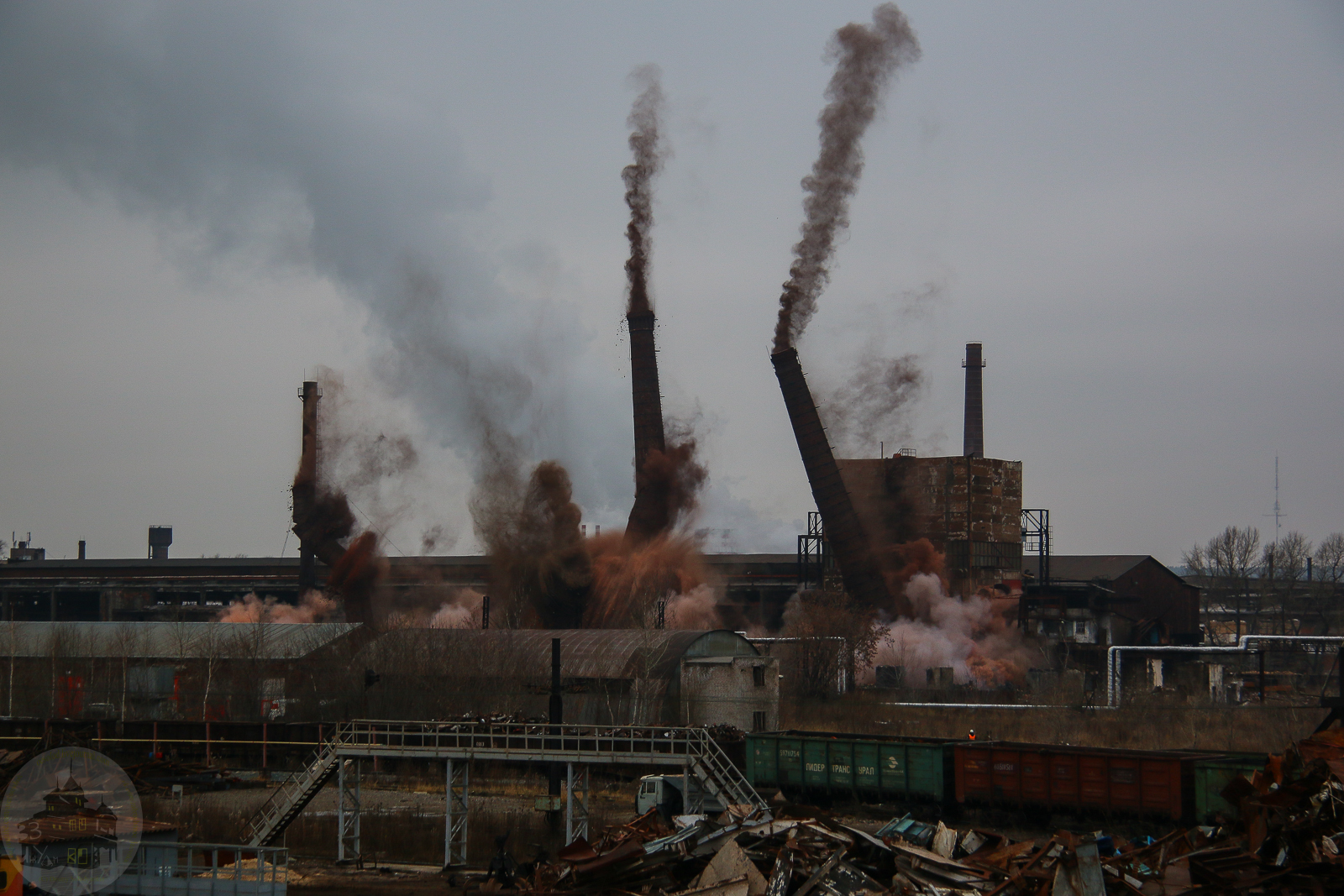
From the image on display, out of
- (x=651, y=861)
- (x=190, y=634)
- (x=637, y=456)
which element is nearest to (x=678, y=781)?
(x=651, y=861)

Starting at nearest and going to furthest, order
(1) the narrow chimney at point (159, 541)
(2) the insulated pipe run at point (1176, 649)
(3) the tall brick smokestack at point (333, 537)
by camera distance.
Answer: (2) the insulated pipe run at point (1176, 649)
(3) the tall brick smokestack at point (333, 537)
(1) the narrow chimney at point (159, 541)

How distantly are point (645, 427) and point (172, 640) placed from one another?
2518cm

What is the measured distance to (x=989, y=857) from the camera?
2077cm

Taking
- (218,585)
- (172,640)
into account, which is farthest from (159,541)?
(172,640)

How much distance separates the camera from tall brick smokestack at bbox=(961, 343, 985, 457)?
86875 millimetres

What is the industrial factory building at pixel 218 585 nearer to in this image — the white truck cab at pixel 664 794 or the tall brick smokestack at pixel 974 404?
the tall brick smokestack at pixel 974 404

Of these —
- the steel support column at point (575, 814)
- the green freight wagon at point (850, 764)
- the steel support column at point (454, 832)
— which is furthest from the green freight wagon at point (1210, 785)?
the steel support column at point (454, 832)

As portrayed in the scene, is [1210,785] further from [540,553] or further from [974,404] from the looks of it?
[974,404]

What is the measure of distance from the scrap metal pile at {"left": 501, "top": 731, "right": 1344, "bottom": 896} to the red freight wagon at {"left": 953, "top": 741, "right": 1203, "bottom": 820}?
5552 mm

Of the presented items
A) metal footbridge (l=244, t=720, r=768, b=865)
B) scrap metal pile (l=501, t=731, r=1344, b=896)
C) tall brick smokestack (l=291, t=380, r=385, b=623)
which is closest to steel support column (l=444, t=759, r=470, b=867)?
metal footbridge (l=244, t=720, r=768, b=865)

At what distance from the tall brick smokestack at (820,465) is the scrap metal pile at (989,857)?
35.5m

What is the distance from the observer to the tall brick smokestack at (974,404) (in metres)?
86.9

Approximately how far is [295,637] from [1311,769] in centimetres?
4797

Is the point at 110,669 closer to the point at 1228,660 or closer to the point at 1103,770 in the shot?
the point at 1103,770
